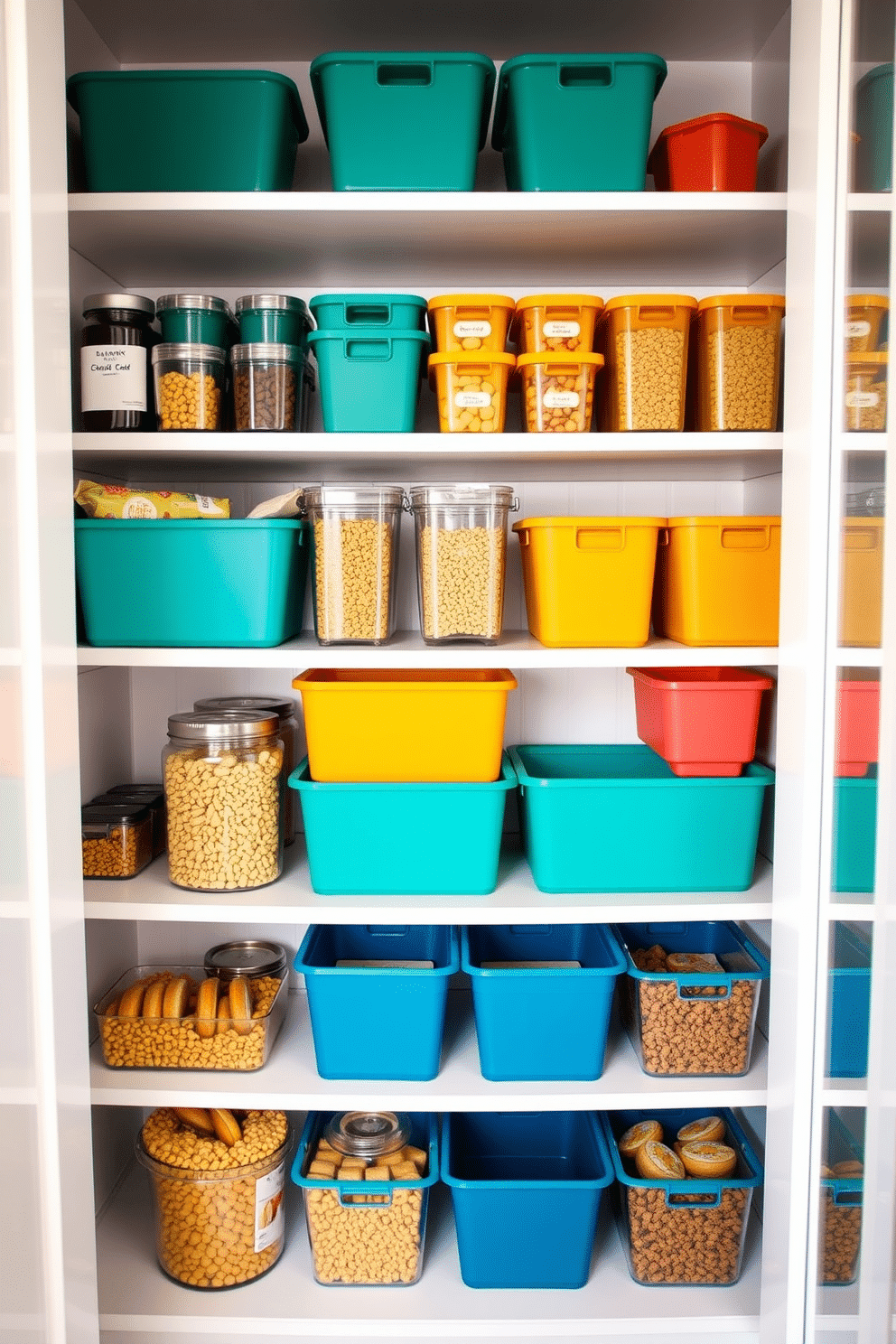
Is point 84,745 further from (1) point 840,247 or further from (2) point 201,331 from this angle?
(1) point 840,247

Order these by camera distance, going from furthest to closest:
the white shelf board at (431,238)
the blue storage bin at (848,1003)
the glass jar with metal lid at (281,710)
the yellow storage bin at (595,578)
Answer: the glass jar with metal lid at (281,710), the yellow storage bin at (595,578), the white shelf board at (431,238), the blue storage bin at (848,1003)

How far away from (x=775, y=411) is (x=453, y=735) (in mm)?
764

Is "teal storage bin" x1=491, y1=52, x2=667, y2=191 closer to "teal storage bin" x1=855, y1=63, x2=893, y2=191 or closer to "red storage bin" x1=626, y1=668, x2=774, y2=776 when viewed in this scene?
"teal storage bin" x1=855, y1=63, x2=893, y2=191

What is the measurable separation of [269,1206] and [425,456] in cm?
136

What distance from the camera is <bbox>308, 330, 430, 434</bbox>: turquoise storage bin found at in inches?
63.7

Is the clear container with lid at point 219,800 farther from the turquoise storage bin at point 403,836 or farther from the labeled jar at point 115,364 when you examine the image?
the labeled jar at point 115,364

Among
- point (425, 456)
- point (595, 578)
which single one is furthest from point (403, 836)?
point (425, 456)

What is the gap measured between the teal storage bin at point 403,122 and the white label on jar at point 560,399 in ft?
1.17

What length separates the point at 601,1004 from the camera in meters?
1.68

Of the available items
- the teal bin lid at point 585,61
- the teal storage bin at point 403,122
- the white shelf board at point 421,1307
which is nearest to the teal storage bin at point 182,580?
the teal storage bin at point 403,122

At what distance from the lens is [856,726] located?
4.16 feet

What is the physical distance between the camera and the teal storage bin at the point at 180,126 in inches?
61.7

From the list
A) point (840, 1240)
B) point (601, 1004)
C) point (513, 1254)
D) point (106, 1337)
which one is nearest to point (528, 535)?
point (601, 1004)

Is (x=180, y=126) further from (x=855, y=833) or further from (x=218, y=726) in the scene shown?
(x=855, y=833)
